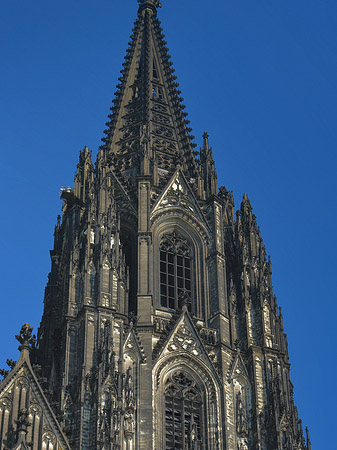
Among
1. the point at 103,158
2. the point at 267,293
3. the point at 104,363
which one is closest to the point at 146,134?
the point at 103,158

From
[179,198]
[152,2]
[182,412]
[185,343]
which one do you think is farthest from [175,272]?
[152,2]

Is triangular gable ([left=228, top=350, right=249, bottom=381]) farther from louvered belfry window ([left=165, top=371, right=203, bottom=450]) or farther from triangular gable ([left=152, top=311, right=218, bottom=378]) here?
louvered belfry window ([left=165, top=371, right=203, bottom=450])

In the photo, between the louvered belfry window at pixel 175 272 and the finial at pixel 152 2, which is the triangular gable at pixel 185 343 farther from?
the finial at pixel 152 2

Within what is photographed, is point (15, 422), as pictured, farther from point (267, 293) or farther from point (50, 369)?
point (267, 293)

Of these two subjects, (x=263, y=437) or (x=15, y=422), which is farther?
(x=263, y=437)

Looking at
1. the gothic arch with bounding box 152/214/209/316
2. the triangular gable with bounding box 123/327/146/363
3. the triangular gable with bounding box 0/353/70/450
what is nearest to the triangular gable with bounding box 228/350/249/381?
the gothic arch with bounding box 152/214/209/316

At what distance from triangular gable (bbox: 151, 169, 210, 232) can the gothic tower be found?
53 mm

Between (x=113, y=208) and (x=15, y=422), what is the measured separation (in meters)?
12.0

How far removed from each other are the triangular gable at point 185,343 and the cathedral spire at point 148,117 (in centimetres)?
817

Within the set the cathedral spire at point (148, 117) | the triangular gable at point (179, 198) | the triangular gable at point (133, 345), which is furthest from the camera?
the cathedral spire at point (148, 117)

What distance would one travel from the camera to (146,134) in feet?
182

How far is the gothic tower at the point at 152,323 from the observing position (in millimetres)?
42688

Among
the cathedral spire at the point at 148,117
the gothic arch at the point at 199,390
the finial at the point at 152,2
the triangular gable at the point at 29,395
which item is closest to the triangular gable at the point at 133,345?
the gothic arch at the point at 199,390

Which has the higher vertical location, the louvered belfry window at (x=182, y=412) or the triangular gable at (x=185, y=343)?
the triangular gable at (x=185, y=343)
